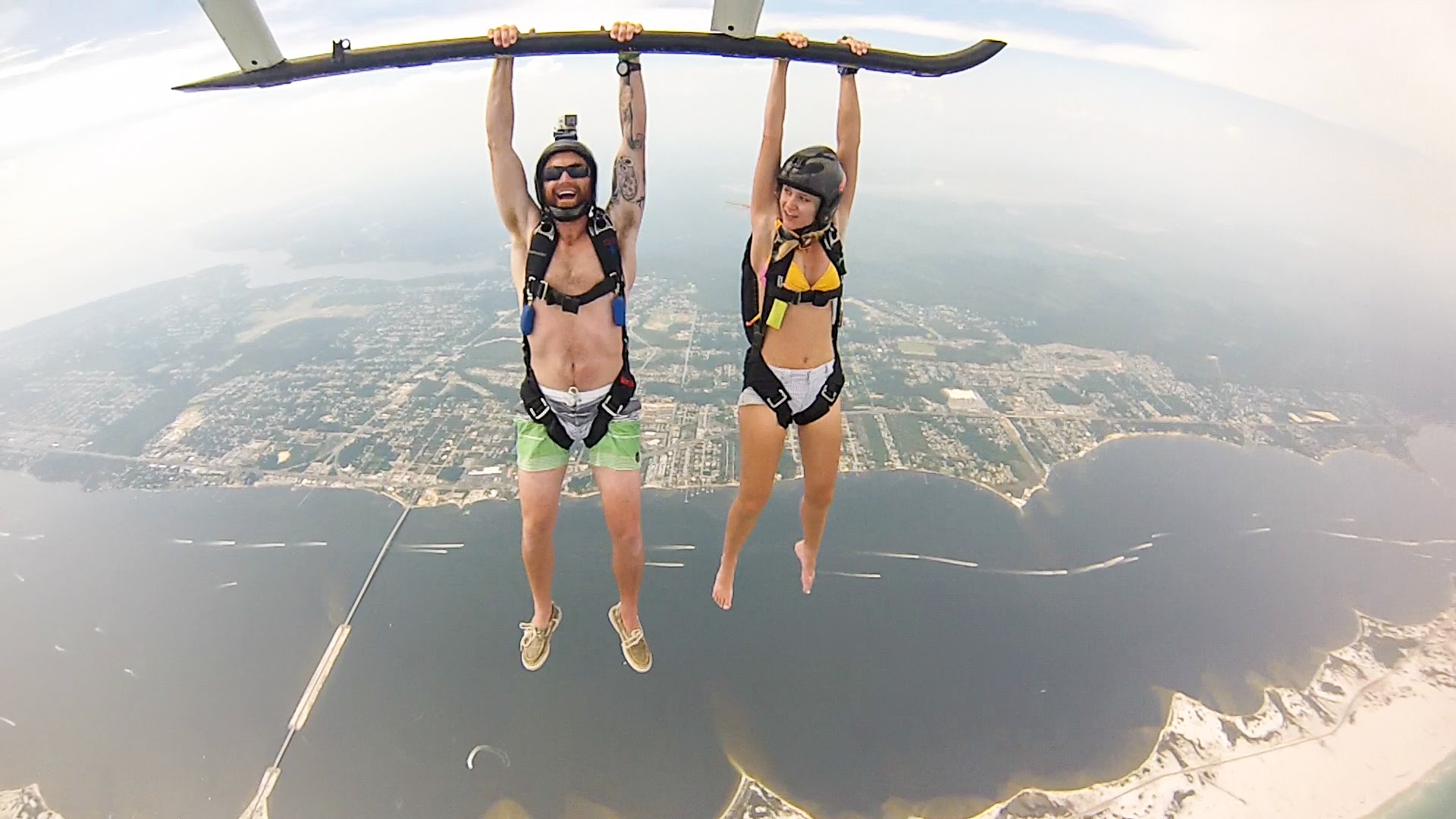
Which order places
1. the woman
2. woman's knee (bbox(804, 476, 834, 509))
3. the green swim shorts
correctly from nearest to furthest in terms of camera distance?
the woman, the green swim shorts, woman's knee (bbox(804, 476, 834, 509))

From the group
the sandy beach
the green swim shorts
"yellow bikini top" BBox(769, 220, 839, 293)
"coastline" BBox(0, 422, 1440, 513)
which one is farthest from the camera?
"coastline" BBox(0, 422, 1440, 513)

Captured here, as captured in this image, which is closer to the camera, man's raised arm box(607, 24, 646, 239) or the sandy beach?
man's raised arm box(607, 24, 646, 239)

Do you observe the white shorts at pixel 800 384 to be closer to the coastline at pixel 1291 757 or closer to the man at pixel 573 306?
the man at pixel 573 306

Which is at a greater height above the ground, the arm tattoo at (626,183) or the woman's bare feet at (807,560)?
the arm tattoo at (626,183)

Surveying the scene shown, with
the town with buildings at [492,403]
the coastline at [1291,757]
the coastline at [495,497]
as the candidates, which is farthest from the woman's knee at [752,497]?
the town with buildings at [492,403]

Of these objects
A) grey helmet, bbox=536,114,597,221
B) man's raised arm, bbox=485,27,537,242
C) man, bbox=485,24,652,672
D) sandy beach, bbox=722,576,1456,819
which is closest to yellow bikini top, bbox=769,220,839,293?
man, bbox=485,24,652,672

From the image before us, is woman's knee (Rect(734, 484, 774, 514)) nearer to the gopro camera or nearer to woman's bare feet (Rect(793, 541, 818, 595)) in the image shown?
woman's bare feet (Rect(793, 541, 818, 595))

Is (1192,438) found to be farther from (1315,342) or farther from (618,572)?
(618,572)

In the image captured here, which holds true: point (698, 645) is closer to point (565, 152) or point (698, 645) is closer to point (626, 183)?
point (626, 183)

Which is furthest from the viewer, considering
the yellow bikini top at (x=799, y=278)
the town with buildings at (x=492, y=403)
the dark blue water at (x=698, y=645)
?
the town with buildings at (x=492, y=403)

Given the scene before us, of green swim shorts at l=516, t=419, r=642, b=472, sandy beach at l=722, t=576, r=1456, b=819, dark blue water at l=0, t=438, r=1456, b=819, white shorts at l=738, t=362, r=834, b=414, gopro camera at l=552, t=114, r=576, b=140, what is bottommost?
dark blue water at l=0, t=438, r=1456, b=819
